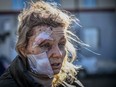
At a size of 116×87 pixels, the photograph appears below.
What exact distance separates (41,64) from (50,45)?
13 centimetres

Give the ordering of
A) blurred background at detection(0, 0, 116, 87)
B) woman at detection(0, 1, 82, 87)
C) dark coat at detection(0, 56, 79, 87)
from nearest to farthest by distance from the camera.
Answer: dark coat at detection(0, 56, 79, 87)
woman at detection(0, 1, 82, 87)
blurred background at detection(0, 0, 116, 87)

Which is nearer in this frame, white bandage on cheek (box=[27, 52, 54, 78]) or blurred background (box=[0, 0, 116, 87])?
white bandage on cheek (box=[27, 52, 54, 78])

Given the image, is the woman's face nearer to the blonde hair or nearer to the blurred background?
the blonde hair

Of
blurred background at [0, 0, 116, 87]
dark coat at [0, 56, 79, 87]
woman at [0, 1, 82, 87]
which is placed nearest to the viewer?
dark coat at [0, 56, 79, 87]

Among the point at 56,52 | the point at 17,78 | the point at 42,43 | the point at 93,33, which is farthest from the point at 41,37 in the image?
the point at 93,33

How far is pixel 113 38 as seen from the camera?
12.5m

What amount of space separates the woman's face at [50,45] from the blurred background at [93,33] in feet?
27.2

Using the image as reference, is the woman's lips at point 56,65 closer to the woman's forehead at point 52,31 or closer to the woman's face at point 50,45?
the woman's face at point 50,45

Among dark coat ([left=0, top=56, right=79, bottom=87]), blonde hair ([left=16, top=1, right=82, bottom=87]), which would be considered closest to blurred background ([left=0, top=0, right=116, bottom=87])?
blonde hair ([left=16, top=1, right=82, bottom=87])

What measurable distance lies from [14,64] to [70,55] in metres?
0.54

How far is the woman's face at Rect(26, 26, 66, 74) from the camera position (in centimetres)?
268

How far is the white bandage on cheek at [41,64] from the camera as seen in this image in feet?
8.75

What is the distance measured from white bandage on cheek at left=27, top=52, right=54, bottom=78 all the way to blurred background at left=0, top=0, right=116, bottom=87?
8.31m

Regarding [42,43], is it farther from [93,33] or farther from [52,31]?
[93,33]
